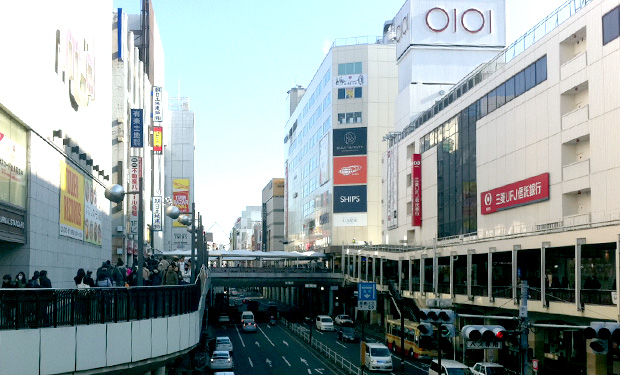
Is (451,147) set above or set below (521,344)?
above

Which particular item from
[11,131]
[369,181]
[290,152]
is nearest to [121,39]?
[11,131]

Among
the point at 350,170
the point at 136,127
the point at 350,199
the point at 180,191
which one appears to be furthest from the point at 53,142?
the point at 180,191

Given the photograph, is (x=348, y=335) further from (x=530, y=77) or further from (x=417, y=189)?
(x=530, y=77)

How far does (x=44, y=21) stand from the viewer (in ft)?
104

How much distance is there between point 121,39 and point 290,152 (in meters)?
86.6

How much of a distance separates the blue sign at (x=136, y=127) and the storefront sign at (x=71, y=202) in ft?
99.6

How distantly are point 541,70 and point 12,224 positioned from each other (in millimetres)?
30964

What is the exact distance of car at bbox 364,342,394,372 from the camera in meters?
44.9

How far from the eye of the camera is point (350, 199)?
10431 cm

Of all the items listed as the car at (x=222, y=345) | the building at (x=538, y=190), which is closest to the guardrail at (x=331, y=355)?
the car at (x=222, y=345)

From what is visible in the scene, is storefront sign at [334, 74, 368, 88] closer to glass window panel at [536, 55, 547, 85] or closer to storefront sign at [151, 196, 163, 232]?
storefront sign at [151, 196, 163, 232]

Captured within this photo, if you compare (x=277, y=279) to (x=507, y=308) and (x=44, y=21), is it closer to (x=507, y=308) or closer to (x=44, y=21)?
(x=507, y=308)

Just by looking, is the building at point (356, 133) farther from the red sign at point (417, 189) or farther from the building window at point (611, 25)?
the building window at point (611, 25)

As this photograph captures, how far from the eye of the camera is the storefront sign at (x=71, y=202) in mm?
36350
